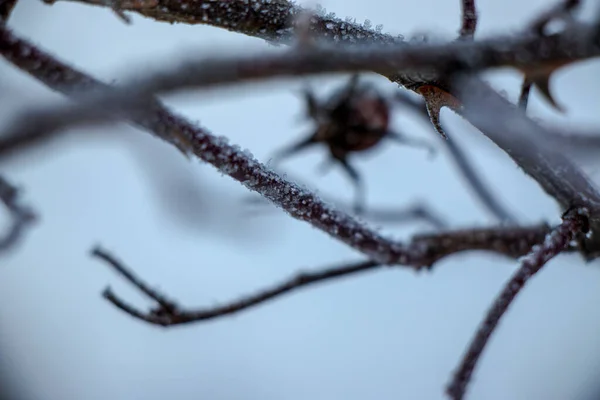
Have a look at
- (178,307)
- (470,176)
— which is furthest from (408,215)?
(178,307)

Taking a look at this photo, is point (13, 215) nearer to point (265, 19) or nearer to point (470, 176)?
point (265, 19)

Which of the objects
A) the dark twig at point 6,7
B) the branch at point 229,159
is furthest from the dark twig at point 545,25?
the dark twig at point 6,7

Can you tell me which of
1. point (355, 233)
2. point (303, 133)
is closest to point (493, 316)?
point (355, 233)

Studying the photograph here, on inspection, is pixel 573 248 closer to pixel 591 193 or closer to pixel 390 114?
pixel 591 193

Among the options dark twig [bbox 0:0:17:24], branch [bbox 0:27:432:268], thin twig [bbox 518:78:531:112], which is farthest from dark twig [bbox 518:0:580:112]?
dark twig [bbox 0:0:17:24]

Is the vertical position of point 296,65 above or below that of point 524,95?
below

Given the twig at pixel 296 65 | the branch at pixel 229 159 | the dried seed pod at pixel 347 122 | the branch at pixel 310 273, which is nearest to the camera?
the twig at pixel 296 65

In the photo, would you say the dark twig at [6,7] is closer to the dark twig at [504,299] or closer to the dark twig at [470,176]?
the dark twig at [504,299]
